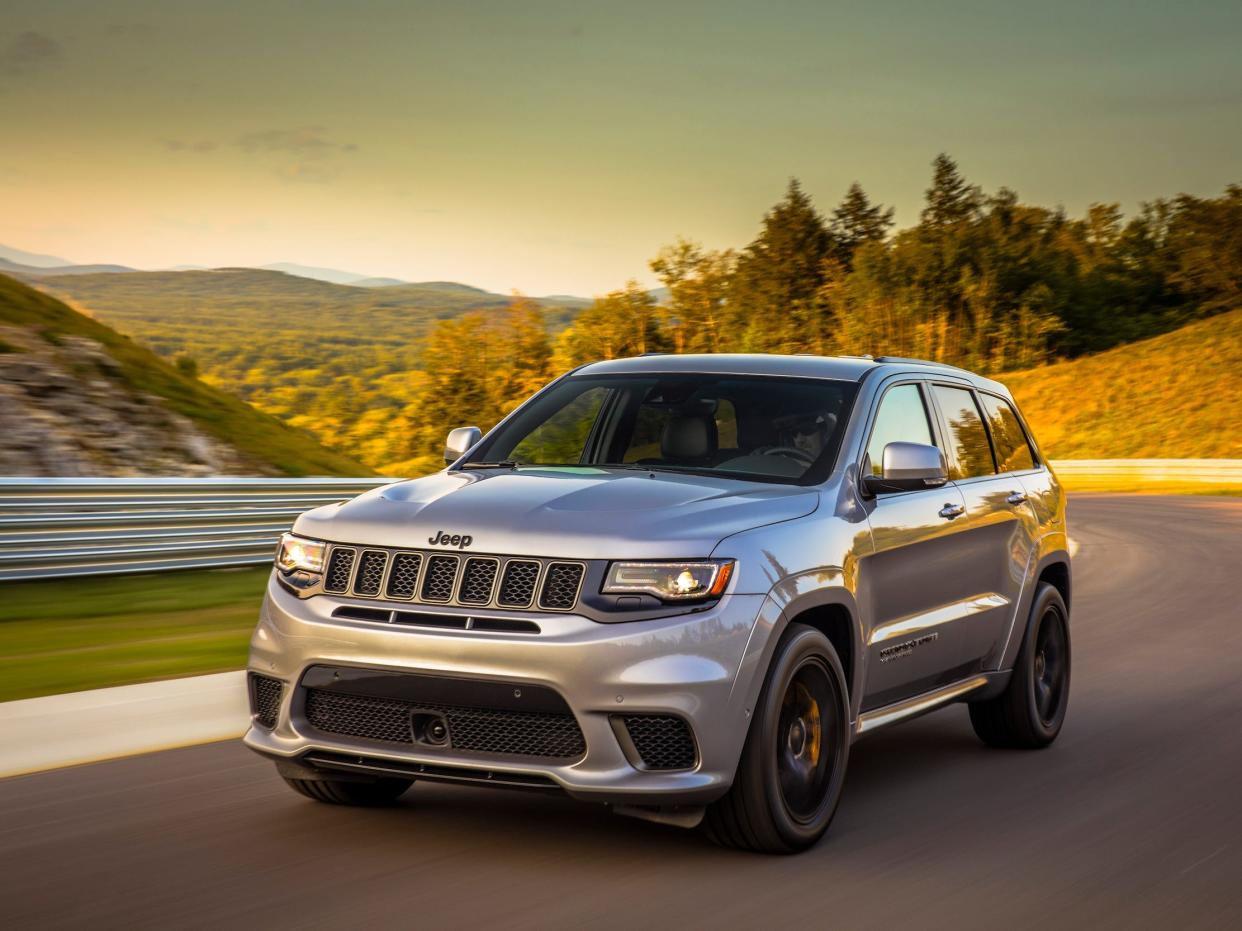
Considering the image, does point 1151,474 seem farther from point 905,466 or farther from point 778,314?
point 778,314

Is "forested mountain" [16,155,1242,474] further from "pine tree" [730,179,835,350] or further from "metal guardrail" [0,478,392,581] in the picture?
"metal guardrail" [0,478,392,581]

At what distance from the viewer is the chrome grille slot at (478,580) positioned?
206 inches

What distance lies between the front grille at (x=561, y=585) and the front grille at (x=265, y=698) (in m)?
1.05

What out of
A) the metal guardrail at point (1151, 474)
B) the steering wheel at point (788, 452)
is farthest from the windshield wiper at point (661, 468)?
the metal guardrail at point (1151, 474)

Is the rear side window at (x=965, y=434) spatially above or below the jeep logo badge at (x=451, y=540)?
above

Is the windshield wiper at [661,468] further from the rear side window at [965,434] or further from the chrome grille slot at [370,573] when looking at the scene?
the rear side window at [965,434]

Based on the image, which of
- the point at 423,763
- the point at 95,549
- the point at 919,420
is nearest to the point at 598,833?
the point at 423,763

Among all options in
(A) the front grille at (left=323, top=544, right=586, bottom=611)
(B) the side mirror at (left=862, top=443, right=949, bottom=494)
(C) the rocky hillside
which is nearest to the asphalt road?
(A) the front grille at (left=323, top=544, right=586, bottom=611)

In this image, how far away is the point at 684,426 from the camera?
22.1 feet

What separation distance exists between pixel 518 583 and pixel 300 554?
0.93 meters

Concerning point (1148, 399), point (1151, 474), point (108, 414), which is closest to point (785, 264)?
point (1148, 399)

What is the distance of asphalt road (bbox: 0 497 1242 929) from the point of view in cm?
494

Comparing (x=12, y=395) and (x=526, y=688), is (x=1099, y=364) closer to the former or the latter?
(x=12, y=395)

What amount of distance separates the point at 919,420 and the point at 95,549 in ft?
25.9
